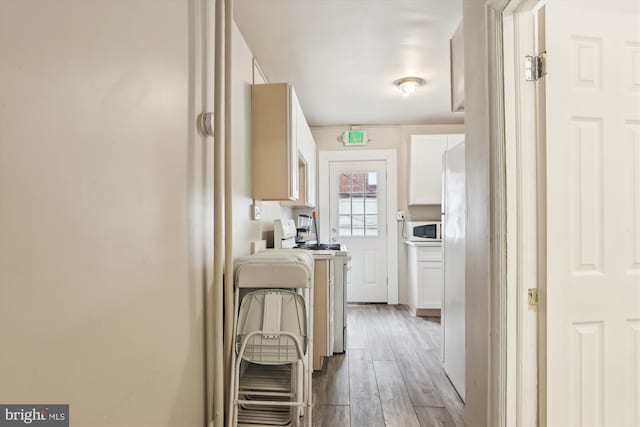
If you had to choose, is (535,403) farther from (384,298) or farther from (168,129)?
(384,298)

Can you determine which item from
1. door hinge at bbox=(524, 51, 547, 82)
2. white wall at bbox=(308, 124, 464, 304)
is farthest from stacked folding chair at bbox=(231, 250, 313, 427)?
white wall at bbox=(308, 124, 464, 304)

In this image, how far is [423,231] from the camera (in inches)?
167

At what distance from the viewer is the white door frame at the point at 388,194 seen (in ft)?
15.4

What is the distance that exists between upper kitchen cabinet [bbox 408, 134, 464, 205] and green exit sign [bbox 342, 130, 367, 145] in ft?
2.10

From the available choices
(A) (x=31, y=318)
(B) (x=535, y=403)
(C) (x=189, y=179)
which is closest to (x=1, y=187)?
(A) (x=31, y=318)

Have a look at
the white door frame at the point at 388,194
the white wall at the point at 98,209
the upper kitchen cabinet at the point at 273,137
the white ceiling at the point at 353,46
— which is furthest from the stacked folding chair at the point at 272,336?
the white door frame at the point at 388,194

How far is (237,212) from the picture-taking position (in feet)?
6.79

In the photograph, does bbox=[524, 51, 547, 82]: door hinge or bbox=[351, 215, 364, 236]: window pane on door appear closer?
bbox=[524, 51, 547, 82]: door hinge

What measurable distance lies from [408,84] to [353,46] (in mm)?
841

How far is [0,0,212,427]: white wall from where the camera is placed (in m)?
0.70

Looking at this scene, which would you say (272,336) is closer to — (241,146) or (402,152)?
(241,146)

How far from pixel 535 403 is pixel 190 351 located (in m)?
1.33

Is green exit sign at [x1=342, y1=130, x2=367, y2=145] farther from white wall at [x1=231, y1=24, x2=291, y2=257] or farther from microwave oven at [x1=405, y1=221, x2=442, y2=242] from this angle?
white wall at [x1=231, y1=24, x2=291, y2=257]

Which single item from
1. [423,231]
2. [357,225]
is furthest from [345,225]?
[423,231]
